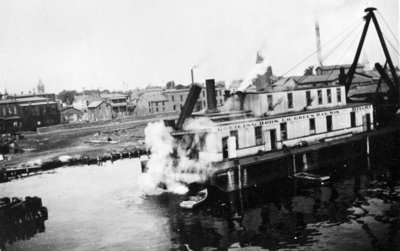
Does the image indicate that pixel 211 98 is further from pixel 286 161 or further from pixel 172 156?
pixel 286 161

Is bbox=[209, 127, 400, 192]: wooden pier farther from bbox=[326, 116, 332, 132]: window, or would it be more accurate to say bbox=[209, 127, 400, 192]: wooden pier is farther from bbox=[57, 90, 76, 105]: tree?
bbox=[57, 90, 76, 105]: tree

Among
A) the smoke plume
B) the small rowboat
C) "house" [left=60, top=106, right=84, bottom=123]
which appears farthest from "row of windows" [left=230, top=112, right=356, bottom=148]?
"house" [left=60, top=106, right=84, bottom=123]

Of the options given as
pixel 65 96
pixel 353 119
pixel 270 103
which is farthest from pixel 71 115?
pixel 353 119

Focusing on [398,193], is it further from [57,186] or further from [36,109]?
[36,109]

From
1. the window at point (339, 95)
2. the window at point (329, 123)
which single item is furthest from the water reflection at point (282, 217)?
the window at point (339, 95)

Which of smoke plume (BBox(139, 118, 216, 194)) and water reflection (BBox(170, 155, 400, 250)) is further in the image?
smoke plume (BBox(139, 118, 216, 194))

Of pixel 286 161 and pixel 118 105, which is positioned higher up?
pixel 118 105
